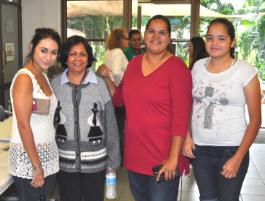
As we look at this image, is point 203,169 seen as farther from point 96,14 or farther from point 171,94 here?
point 96,14

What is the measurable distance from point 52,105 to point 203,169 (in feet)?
2.82

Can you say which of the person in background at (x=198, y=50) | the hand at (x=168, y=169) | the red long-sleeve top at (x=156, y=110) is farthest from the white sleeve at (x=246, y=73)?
the person in background at (x=198, y=50)

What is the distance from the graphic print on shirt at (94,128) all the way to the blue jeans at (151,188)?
27 cm

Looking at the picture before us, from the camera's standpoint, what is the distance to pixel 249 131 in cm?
190

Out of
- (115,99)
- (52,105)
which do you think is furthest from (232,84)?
(52,105)

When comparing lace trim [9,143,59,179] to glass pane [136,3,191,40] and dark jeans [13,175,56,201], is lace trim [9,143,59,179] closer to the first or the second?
dark jeans [13,175,56,201]

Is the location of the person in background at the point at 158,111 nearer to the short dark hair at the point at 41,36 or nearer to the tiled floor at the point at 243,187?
the short dark hair at the point at 41,36

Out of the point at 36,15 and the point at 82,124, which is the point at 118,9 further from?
the point at 82,124

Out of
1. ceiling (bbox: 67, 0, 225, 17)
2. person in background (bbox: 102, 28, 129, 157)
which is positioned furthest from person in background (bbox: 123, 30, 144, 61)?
ceiling (bbox: 67, 0, 225, 17)

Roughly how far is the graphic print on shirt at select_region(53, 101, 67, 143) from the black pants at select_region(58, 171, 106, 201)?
0.20 m

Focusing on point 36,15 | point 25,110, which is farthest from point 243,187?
point 36,15

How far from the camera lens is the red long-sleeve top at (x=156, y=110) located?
6.15 feet

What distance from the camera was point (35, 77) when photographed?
186 centimetres

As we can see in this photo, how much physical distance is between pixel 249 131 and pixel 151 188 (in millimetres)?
587
